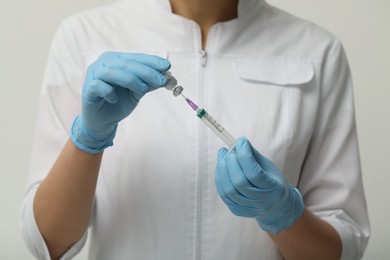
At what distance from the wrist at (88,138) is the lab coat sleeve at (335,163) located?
395mm

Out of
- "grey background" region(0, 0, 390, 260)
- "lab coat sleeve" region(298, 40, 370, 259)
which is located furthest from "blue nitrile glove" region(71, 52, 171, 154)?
"grey background" region(0, 0, 390, 260)

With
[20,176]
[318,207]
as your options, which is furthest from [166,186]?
[20,176]

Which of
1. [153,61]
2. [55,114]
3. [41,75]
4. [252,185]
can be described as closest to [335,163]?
[252,185]

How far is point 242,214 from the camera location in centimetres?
81

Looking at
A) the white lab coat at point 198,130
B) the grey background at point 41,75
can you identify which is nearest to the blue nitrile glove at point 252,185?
the white lab coat at point 198,130

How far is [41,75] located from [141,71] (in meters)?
0.80

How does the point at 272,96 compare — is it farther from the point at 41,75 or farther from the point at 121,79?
the point at 41,75

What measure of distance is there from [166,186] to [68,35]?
1.08 feet

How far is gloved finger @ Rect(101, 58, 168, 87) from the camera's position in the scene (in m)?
0.77

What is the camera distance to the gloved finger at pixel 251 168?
2.49 feet

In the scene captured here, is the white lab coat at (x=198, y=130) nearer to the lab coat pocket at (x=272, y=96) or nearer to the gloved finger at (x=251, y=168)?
the lab coat pocket at (x=272, y=96)

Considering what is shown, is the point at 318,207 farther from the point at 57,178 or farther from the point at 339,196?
the point at 57,178

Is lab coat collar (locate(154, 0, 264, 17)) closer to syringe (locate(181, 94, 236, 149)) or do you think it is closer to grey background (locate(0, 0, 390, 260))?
syringe (locate(181, 94, 236, 149))

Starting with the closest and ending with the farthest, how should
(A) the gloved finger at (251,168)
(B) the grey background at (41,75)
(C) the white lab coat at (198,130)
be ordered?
1. (A) the gloved finger at (251,168)
2. (C) the white lab coat at (198,130)
3. (B) the grey background at (41,75)
